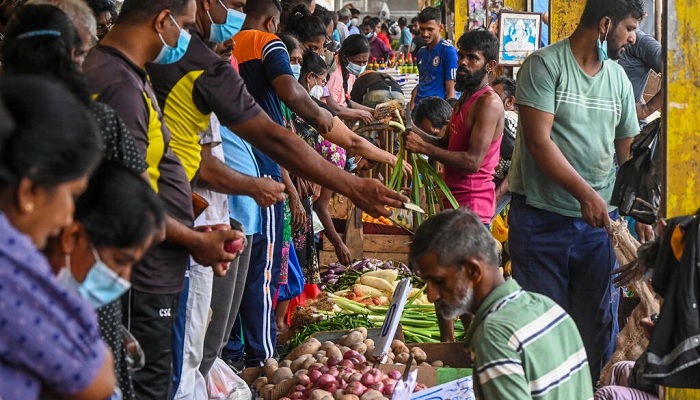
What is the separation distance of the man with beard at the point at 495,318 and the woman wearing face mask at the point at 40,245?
A: 1.31 metres

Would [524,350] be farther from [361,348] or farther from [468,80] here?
[468,80]

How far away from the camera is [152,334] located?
142 inches

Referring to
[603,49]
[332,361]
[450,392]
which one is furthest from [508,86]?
[450,392]

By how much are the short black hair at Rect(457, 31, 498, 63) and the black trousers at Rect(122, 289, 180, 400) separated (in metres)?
2.96

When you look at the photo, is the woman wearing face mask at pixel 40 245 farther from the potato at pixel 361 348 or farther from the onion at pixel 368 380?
the potato at pixel 361 348

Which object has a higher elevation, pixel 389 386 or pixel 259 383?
pixel 389 386

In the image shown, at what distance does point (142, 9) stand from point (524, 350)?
5.76ft

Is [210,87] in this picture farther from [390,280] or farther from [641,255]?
[390,280]

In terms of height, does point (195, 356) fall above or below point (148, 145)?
below

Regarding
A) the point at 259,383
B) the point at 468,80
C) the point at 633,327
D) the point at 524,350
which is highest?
the point at 468,80

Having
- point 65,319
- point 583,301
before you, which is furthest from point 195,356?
point 65,319

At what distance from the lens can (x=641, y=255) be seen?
381 centimetres

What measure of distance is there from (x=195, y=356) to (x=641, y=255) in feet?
6.30

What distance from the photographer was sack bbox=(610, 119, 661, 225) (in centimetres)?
479
